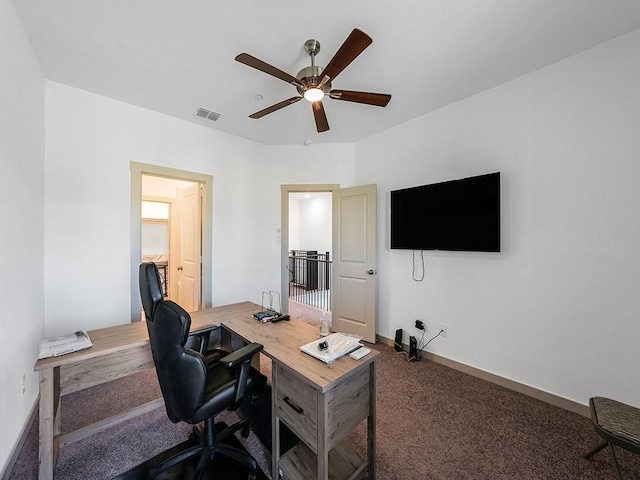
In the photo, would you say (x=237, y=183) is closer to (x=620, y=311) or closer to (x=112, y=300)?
(x=112, y=300)

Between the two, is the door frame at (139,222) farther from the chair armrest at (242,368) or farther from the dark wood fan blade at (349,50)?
the dark wood fan blade at (349,50)

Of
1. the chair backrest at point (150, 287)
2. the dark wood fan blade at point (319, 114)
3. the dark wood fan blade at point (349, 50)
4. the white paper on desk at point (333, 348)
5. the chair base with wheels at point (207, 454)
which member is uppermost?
the dark wood fan blade at point (349, 50)

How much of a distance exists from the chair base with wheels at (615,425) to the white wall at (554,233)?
0.56m

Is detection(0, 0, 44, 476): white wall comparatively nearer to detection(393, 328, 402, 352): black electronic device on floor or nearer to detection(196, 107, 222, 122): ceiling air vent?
detection(196, 107, 222, 122): ceiling air vent

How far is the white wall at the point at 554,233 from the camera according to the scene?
6.19ft

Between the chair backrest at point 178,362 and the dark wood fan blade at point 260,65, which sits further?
the dark wood fan blade at point 260,65

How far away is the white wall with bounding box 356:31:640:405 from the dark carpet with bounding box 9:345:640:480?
15.4 inches

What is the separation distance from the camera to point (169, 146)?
305cm

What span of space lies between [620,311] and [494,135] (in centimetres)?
178

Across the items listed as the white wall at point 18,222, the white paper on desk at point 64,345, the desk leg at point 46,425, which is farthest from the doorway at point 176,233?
the desk leg at point 46,425

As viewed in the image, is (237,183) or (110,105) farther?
(237,183)

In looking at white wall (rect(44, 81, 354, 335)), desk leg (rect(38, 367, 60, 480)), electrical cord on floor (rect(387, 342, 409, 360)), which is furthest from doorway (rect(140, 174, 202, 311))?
electrical cord on floor (rect(387, 342, 409, 360))

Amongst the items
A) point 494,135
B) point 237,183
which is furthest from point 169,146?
point 494,135

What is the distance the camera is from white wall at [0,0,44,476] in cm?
151
